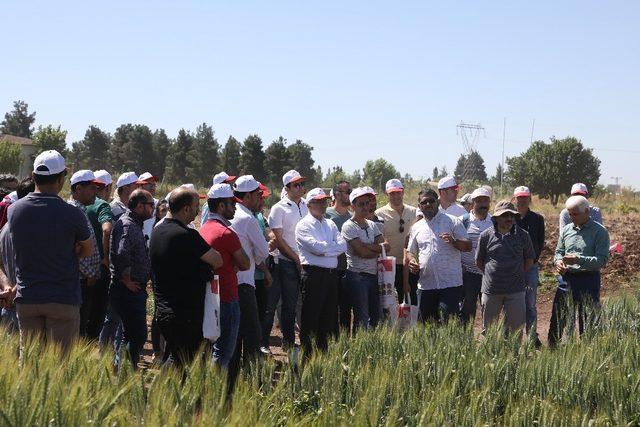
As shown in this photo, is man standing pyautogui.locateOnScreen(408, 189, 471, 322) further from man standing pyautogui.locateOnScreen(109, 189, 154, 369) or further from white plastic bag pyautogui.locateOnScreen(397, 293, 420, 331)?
man standing pyautogui.locateOnScreen(109, 189, 154, 369)

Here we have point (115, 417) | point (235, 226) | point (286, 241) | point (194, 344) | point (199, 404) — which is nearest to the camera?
point (115, 417)

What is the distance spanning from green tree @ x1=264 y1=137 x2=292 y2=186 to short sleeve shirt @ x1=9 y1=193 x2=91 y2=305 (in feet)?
175

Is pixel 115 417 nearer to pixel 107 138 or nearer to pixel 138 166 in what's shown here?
pixel 138 166

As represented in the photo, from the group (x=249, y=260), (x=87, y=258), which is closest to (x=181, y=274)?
(x=249, y=260)

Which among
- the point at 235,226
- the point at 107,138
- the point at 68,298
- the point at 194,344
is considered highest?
the point at 107,138

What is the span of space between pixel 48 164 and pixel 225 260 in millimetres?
1507

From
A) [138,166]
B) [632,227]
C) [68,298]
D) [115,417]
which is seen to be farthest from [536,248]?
[138,166]

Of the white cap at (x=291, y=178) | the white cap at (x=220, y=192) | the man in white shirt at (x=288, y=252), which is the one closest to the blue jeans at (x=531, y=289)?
the man in white shirt at (x=288, y=252)

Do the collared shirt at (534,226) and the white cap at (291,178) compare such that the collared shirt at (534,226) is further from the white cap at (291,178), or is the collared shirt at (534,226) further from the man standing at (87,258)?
the man standing at (87,258)

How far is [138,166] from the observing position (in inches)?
2795

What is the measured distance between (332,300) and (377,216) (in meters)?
1.47

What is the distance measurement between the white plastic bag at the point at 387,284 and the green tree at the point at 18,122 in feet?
351

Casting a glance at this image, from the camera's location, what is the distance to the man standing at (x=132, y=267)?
6.44 m

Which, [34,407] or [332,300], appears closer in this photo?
[34,407]
